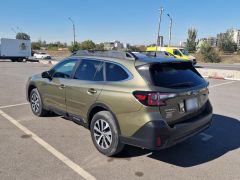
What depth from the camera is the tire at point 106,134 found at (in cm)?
391

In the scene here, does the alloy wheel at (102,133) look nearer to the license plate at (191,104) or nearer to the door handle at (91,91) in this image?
the door handle at (91,91)

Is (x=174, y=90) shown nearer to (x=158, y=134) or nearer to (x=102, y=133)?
(x=158, y=134)

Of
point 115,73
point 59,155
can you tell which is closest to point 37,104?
point 59,155

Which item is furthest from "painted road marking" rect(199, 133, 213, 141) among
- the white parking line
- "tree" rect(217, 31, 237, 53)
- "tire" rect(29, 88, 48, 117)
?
"tree" rect(217, 31, 237, 53)

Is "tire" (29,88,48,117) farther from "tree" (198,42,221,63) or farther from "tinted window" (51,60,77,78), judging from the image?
"tree" (198,42,221,63)

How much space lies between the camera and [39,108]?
241 inches

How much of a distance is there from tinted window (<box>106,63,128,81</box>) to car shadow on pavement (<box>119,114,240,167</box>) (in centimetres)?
122

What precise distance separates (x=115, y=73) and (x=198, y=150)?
1912 mm

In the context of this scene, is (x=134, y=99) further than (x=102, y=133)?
No

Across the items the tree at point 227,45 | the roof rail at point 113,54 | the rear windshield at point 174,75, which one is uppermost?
A: the tree at point 227,45

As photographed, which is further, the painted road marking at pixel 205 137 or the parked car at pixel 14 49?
the parked car at pixel 14 49

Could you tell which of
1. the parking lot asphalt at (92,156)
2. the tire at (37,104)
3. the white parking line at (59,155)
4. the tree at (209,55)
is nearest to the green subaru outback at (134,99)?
the parking lot asphalt at (92,156)

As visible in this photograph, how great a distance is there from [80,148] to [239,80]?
1260 centimetres

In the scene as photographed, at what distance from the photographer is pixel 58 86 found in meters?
5.20
